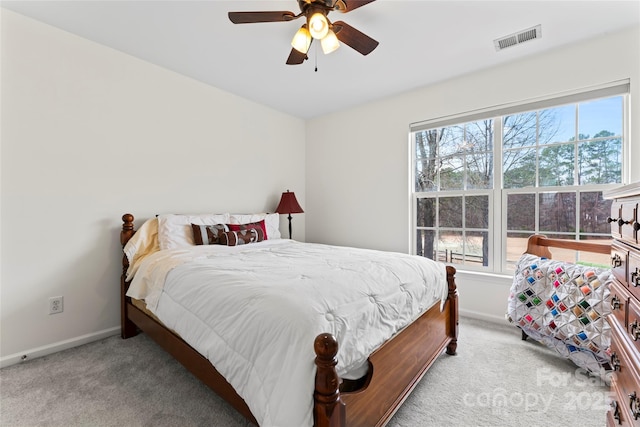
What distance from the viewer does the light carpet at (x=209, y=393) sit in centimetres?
146

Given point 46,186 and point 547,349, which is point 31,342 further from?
point 547,349

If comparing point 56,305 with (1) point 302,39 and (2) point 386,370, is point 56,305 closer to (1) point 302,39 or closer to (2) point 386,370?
(2) point 386,370

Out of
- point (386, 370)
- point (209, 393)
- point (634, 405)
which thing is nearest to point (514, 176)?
point (634, 405)

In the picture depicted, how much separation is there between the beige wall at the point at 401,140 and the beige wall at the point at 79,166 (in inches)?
62.1

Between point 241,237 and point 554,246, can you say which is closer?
point 554,246

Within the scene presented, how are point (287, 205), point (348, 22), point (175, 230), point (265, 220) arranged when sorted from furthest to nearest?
point (287, 205) → point (265, 220) → point (175, 230) → point (348, 22)

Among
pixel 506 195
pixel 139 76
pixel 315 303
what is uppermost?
pixel 139 76

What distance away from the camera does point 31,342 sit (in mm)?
2076

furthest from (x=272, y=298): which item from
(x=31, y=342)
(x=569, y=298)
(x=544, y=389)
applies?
(x=31, y=342)

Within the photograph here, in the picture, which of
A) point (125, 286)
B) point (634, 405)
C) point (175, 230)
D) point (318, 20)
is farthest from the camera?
point (175, 230)

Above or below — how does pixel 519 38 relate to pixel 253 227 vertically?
A: above

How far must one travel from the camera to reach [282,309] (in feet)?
3.67

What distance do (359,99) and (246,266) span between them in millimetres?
2625

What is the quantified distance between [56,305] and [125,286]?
0.45m
